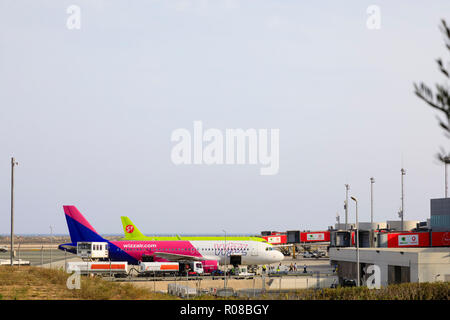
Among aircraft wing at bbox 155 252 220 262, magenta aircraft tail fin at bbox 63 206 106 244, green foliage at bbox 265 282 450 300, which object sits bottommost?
aircraft wing at bbox 155 252 220 262

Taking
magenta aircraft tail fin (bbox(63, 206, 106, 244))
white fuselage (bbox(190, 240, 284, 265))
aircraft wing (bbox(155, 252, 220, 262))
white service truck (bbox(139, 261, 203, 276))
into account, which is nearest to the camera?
white service truck (bbox(139, 261, 203, 276))

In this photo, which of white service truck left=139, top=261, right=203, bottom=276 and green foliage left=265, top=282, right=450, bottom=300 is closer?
green foliage left=265, top=282, right=450, bottom=300

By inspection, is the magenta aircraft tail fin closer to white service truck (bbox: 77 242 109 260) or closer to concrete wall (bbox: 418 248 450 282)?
white service truck (bbox: 77 242 109 260)

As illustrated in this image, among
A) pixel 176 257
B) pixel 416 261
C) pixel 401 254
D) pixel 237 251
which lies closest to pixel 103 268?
pixel 176 257

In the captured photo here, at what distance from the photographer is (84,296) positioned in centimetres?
2770

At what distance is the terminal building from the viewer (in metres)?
52.2

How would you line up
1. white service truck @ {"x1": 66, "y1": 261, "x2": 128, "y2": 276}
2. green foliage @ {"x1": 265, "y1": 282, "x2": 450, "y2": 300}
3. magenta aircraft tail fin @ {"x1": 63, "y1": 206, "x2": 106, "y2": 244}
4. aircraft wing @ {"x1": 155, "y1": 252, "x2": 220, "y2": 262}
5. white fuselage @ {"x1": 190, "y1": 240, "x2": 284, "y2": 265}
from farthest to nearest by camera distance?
1. white fuselage @ {"x1": 190, "y1": 240, "x2": 284, "y2": 265}
2. magenta aircraft tail fin @ {"x1": 63, "y1": 206, "x2": 106, "y2": 244}
3. aircraft wing @ {"x1": 155, "y1": 252, "x2": 220, "y2": 262}
4. white service truck @ {"x1": 66, "y1": 261, "x2": 128, "y2": 276}
5. green foliage @ {"x1": 265, "y1": 282, "x2": 450, "y2": 300}

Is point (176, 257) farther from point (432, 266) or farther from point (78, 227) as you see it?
point (432, 266)

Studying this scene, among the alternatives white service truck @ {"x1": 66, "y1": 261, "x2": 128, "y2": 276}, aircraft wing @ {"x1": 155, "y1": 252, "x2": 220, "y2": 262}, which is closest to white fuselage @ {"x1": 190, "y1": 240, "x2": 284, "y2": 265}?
aircraft wing @ {"x1": 155, "y1": 252, "x2": 220, "y2": 262}

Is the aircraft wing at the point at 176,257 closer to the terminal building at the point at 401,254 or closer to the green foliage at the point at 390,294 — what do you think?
the terminal building at the point at 401,254

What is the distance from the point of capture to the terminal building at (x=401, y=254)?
171 feet
